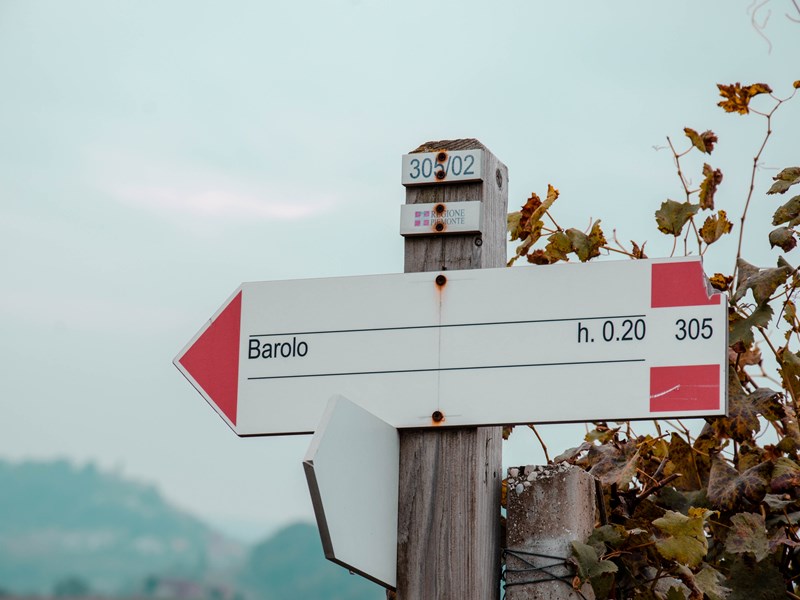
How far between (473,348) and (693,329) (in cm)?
35

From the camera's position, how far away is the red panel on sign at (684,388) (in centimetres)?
183

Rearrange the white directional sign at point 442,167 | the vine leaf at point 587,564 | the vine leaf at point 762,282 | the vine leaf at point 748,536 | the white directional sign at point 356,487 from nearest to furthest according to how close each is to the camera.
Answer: the white directional sign at point 356,487 < the vine leaf at point 587,564 < the white directional sign at point 442,167 < the vine leaf at point 748,536 < the vine leaf at point 762,282

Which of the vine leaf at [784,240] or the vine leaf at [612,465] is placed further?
the vine leaf at [784,240]

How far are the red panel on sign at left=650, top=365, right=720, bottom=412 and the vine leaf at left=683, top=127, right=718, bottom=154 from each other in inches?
41.0

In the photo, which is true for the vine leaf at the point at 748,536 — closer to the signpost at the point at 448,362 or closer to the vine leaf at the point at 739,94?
the signpost at the point at 448,362

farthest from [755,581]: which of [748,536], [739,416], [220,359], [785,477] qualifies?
[220,359]

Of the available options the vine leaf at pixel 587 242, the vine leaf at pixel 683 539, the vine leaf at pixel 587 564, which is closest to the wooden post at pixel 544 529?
the vine leaf at pixel 587 564

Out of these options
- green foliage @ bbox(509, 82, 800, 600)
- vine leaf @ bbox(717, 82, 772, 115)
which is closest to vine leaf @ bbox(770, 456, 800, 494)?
green foliage @ bbox(509, 82, 800, 600)

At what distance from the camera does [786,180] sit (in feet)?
8.20

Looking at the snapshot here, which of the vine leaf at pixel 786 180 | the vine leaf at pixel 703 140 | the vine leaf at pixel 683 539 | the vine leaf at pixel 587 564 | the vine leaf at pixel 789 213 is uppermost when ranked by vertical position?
the vine leaf at pixel 703 140

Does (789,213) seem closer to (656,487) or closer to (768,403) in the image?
(768,403)

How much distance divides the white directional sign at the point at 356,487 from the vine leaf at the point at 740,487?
729 millimetres

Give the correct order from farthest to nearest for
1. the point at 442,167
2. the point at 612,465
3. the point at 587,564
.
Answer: the point at 612,465, the point at 442,167, the point at 587,564

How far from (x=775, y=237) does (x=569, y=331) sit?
74cm
